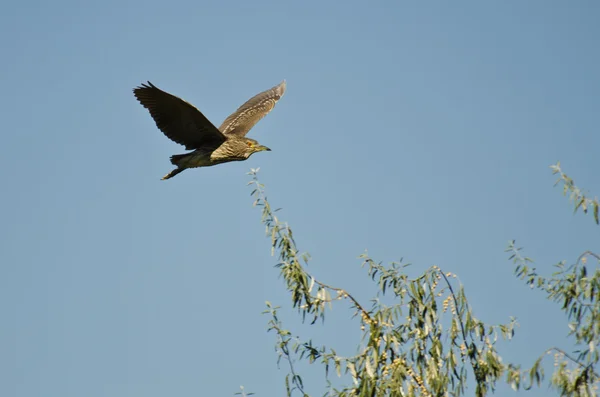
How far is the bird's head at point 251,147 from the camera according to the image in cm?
1107

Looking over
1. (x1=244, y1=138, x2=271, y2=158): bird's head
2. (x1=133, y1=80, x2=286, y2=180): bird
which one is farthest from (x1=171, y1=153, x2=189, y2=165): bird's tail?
(x1=244, y1=138, x2=271, y2=158): bird's head

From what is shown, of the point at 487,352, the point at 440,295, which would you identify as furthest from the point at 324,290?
the point at 487,352

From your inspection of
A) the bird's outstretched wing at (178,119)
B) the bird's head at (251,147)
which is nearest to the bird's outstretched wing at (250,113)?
the bird's head at (251,147)

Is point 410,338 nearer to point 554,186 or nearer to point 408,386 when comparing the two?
point 408,386

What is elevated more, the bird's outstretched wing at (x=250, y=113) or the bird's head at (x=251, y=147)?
the bird's outstretched wing at (x=250, y=113)

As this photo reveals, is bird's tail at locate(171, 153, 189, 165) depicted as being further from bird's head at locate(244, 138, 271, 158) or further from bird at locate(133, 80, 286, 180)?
bird's head at locate(244, 138, 271, 158)

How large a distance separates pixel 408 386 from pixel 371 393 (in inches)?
9.4

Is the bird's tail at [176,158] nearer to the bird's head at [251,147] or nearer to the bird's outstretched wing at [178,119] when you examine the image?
the bird's outstretched wing at [178,119]

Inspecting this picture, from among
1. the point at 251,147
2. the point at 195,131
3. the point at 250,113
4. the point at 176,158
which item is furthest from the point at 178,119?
the point at 250,113

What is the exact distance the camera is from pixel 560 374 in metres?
5.37

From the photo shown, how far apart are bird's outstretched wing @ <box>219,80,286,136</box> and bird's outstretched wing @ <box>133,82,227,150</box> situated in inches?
45.5

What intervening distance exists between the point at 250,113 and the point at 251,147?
1.55m

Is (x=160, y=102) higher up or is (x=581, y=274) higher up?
(x=160, y=102)

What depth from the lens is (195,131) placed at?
408 inches
